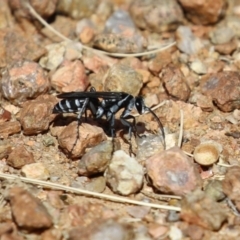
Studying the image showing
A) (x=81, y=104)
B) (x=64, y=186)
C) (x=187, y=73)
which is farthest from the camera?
(x=187, y=73)

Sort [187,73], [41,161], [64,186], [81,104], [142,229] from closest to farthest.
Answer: [142,229] < [64,186] < [41,161] < [81,104] < [187,73]

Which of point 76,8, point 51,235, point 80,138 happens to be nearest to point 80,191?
point 51,235

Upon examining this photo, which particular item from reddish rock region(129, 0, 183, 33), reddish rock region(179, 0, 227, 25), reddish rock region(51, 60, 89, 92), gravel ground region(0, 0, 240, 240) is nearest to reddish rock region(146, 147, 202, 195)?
gravel ground region(0, 0, 240, 240)

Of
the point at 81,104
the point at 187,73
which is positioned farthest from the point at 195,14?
the point at 81,104

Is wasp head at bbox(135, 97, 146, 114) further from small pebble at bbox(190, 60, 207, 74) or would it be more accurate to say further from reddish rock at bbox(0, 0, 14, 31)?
reddish rock at bbox(0, 0, 14, 31)

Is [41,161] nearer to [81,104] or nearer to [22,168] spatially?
[22,168]

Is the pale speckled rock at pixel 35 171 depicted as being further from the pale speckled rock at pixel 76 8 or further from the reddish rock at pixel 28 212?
the pale speckled rock at pixel 76 8

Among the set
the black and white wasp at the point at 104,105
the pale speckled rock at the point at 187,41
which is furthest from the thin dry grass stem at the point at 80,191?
the pale speckled rock at the point at 187,41
